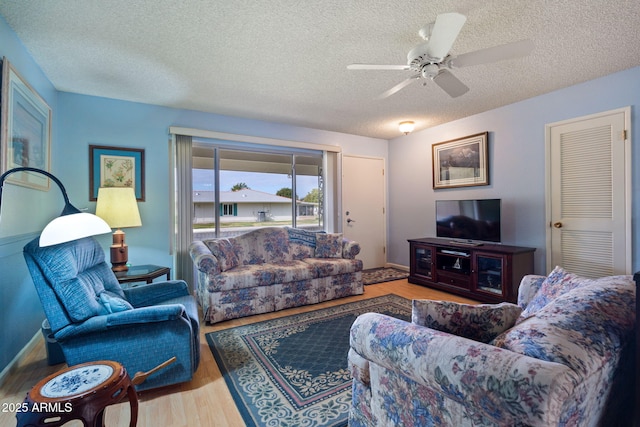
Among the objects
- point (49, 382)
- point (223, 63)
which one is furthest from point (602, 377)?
point (223, 63)

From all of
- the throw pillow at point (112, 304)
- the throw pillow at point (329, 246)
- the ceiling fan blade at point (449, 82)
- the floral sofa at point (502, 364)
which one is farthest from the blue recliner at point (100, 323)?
the ceiling fan blade at point (449, 82)

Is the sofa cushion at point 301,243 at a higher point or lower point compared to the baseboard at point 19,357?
higher

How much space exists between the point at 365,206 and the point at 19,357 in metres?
4.56

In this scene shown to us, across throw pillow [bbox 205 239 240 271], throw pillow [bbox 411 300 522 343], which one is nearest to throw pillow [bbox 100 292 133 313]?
throw pillow [bbox 205 239 240 271]

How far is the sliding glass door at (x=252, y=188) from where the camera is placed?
157 inches

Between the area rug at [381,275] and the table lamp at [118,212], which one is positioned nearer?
the table lamp at [118,212]

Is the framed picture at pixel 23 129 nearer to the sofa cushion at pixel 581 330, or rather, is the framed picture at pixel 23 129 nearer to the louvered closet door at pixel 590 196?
the sofa cushion at pixel 581 330

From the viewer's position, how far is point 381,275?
4777 mm

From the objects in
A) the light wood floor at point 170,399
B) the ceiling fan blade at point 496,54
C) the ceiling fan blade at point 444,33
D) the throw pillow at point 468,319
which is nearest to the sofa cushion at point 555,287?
the throw pillow at point 468,319

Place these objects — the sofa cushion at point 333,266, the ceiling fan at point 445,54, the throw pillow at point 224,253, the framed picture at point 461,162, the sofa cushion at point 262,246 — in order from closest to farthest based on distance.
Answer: the ceiling fan at point 445,54
the throw pillow at point 224,253
the sofa cushion at point 333,266
the sofa cushion at point 262,246
the framed picture at point 461,162

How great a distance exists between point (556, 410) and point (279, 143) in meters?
4.10

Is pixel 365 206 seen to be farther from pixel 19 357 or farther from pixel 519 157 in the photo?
pixel 19 357

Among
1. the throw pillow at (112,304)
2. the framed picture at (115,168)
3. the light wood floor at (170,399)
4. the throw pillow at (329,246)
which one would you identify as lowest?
the light wood floor at (170,399)

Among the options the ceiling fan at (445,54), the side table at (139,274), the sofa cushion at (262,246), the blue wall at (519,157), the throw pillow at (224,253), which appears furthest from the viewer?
the sofa cushion at (262,246)
